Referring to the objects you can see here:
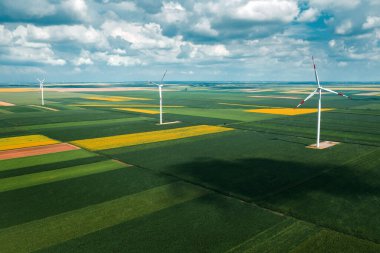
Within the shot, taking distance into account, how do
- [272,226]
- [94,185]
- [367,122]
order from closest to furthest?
[272,226] < [94,185] < [367,122]

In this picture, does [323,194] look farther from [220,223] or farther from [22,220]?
[22,220]

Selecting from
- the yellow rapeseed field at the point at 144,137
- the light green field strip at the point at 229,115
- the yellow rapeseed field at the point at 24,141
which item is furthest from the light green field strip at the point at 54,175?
the light green field strip at the point at 229,115

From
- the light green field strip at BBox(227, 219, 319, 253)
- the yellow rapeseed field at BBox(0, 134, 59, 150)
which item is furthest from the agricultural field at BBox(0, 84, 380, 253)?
the yellow rapeseed field at BBox(0, 134, 59, 150)

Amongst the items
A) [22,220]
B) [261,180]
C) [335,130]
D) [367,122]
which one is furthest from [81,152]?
[367,122]

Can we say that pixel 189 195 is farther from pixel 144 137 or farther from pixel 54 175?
pixel 144 137

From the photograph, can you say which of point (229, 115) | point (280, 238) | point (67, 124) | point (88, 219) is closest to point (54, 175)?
point (88, 219)
